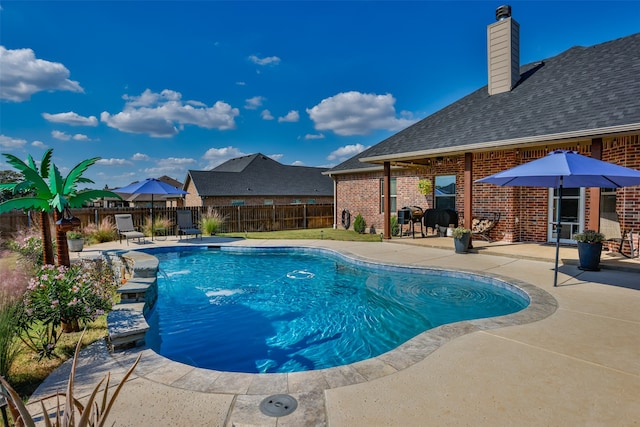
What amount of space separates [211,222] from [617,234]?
1412 cm

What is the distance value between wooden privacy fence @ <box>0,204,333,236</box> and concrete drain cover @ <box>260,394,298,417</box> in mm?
13509

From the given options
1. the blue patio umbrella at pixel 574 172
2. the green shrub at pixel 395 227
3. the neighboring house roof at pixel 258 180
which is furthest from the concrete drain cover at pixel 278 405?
the neighboring house roof at pixel 258 180

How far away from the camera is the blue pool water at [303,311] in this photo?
443 cm

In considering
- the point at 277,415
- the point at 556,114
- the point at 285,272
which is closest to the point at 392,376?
the point at 277,415

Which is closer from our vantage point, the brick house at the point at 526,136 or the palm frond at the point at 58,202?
the palm frond at the point at 58,202

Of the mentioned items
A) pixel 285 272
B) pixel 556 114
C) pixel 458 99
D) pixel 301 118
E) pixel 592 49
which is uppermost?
pixel 301 118

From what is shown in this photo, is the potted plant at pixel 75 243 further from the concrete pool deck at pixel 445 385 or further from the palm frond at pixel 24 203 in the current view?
the concrete pool deck at pixel 445 385

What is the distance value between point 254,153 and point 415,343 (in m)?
28.3

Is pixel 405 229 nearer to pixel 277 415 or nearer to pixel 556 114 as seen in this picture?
pixel 556 114

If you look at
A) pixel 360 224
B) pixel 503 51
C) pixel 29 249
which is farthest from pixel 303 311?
pixel 503 51

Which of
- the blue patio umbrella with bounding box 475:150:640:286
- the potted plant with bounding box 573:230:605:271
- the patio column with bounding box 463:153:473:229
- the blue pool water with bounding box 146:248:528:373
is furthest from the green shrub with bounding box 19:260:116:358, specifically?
the patio column with bounding box 463:153:473:229

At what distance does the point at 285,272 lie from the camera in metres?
8.66

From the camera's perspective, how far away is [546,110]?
8.68 meters

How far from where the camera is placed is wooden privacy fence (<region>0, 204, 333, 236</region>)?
12.8 m
